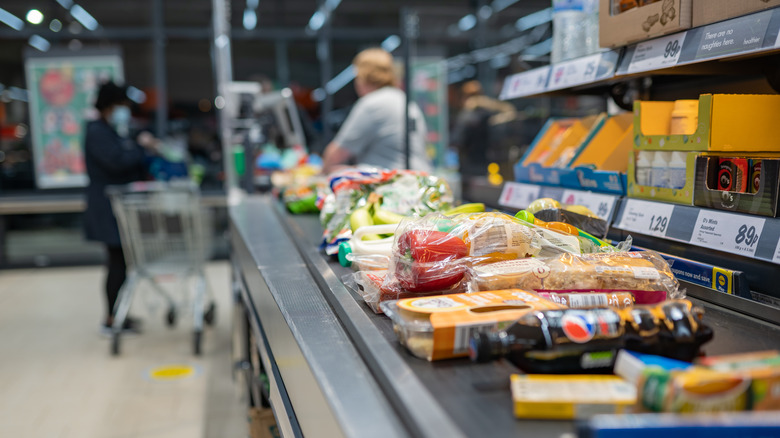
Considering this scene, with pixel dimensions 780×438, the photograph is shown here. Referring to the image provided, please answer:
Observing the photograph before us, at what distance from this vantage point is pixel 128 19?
812cm

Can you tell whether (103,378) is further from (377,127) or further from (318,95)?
(318,95)

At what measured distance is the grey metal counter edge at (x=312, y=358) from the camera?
0.72 meters

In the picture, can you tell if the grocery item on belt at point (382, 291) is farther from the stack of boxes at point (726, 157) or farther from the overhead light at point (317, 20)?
the overhead light at point (317, 20)

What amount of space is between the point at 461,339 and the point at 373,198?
925 millimetres

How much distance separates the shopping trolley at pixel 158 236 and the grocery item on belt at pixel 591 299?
3635mm

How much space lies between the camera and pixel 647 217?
129 centimetres

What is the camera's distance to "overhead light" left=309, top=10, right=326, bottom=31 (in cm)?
861

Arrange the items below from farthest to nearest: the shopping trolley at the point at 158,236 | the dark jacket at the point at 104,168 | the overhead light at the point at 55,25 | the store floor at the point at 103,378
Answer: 1. the overhead light at the point at 55,25
2. the dark jacket at the point at 104,168
3. the shopping trolley at the point at 158,236
4. the store floor at the point at 103,378

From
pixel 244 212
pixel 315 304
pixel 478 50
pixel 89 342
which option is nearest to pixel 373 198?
pixel 315 304

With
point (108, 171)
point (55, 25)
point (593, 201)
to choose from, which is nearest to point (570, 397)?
point (593, 201)

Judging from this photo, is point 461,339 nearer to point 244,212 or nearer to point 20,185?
point 244,212

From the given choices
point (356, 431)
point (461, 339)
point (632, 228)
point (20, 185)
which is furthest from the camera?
point (20, 185)

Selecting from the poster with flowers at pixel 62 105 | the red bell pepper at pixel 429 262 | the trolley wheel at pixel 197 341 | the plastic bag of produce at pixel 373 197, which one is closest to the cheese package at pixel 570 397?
the red bell pepper at pixel 429 262

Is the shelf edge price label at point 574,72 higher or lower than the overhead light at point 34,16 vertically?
lower
